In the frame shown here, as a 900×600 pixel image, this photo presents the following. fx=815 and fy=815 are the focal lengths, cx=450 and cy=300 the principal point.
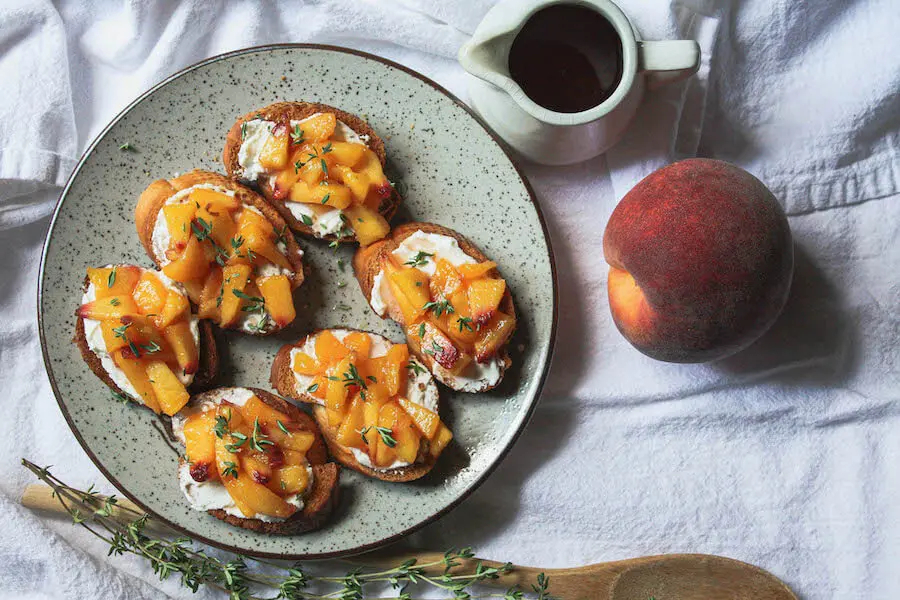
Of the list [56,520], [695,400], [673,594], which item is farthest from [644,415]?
[56,520]

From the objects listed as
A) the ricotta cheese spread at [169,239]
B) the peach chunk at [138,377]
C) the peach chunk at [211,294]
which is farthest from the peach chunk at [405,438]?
the peach chunk at [138,377]

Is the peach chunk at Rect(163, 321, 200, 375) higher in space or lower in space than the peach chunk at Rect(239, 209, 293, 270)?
lower

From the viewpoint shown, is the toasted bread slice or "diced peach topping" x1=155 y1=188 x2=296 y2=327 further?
the toasted bread slice

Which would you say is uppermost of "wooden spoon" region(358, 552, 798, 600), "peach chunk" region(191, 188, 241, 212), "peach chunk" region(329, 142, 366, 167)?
"peach chunk" region(191, 188, 241, 212)

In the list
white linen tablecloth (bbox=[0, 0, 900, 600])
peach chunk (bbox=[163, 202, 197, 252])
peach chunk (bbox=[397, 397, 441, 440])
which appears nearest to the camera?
peach chunk (bbox=[163, 202, 197, 252])

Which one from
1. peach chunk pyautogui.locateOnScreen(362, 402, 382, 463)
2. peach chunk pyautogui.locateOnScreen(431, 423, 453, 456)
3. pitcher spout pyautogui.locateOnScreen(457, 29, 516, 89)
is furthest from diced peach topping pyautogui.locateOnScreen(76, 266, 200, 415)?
pitcher spout pyautogui.locateOnScreen(457, 29, 516, 89)

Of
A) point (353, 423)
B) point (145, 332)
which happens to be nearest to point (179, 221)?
point (145, 332)

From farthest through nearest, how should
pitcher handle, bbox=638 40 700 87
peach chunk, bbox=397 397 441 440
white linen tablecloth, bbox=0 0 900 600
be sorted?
white linen tablecloth, bbox=0 0 900 600 < peach chunk, bbox=397 397 441 440 < pitcher handle, bbox=638 40 700 87

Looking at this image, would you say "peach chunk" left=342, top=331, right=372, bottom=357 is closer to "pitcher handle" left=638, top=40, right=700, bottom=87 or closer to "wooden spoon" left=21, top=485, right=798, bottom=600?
"wooden spoon" left=21, top=485, right=798, bottom=600
